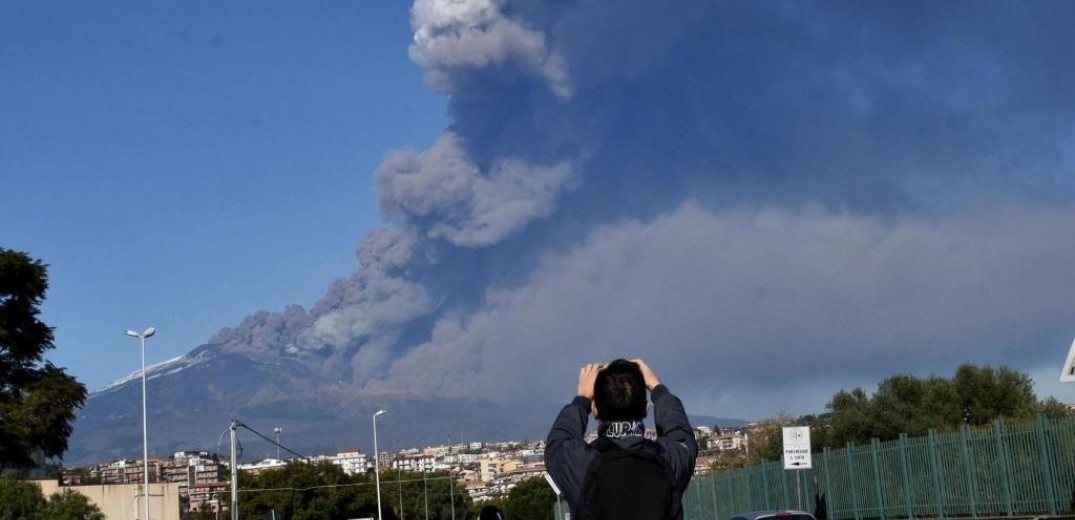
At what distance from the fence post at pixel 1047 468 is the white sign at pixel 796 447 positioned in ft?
17.9

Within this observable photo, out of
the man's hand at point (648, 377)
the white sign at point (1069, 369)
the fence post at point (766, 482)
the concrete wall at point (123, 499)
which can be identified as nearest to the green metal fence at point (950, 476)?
the fence post at point (766, 482)

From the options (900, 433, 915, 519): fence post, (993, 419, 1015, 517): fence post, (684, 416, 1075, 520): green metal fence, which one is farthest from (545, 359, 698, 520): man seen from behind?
(900, 433, 915, 519): fence post

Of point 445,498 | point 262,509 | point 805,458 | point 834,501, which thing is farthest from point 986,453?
point 445,498

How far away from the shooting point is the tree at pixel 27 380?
1404 inches

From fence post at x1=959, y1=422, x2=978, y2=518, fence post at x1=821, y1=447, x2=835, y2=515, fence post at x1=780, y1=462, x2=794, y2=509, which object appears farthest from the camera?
fence post at x1=780, y1=462, x2=794, y2=509

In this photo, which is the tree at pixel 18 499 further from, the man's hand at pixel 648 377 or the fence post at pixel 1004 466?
the man's hand at pixel 648 377

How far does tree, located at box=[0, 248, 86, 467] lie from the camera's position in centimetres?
3566

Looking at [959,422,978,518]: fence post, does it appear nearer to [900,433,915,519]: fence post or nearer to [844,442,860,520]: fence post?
[900,433,915,519]: fence post

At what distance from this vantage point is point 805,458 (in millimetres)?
27266

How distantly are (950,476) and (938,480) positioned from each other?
19.6 inches

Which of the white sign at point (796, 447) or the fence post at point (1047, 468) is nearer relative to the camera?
the fence post at point (1047, 468)

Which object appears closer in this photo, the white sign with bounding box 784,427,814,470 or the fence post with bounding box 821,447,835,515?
the white sign with bounding box 784,427,814,470

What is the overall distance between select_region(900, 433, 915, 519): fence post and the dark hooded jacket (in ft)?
79.6

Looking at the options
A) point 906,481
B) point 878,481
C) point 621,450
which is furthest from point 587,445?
point 878,481
